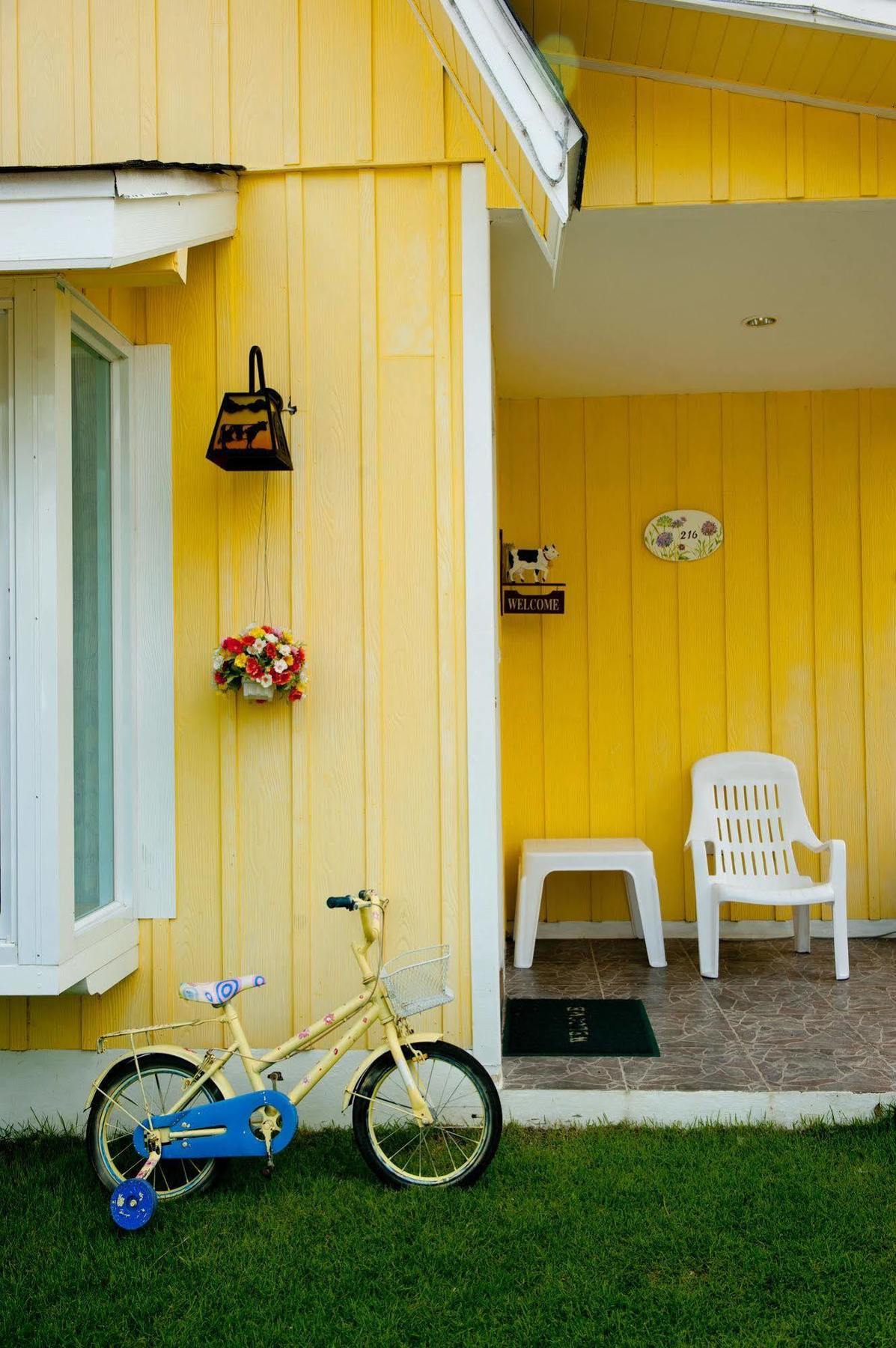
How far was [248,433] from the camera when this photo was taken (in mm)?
3268

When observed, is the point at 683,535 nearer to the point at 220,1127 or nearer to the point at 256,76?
the point at 256,76

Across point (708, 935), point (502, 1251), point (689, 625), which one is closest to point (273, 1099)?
point (502, 1251)

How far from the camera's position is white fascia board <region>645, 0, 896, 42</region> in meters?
2.96

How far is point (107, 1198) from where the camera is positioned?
296 cm

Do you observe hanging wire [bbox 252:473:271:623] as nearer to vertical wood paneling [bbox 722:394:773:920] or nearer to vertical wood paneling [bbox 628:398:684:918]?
vertical wood paneling [bbox 628:398:684:918]

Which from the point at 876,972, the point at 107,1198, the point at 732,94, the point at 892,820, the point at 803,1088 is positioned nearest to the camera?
the point at 107,1198

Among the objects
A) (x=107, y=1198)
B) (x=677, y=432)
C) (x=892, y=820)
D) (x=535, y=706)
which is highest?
(x=677, y=432)

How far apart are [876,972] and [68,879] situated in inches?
134

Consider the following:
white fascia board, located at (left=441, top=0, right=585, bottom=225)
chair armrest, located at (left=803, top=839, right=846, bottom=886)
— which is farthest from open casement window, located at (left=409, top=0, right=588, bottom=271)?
chair armrest, located at (left=803, top=839, right=846, bottom=886)

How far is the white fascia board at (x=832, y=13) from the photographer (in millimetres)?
2961

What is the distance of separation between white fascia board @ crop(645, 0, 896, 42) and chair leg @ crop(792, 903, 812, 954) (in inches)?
138

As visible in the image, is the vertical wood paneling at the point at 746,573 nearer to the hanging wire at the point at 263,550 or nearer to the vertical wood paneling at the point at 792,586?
the vertical wood paneling at the point at 792,586

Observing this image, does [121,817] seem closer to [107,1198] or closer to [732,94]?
[107,1198]

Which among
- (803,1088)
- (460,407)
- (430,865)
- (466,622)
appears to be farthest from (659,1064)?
(460,407)
